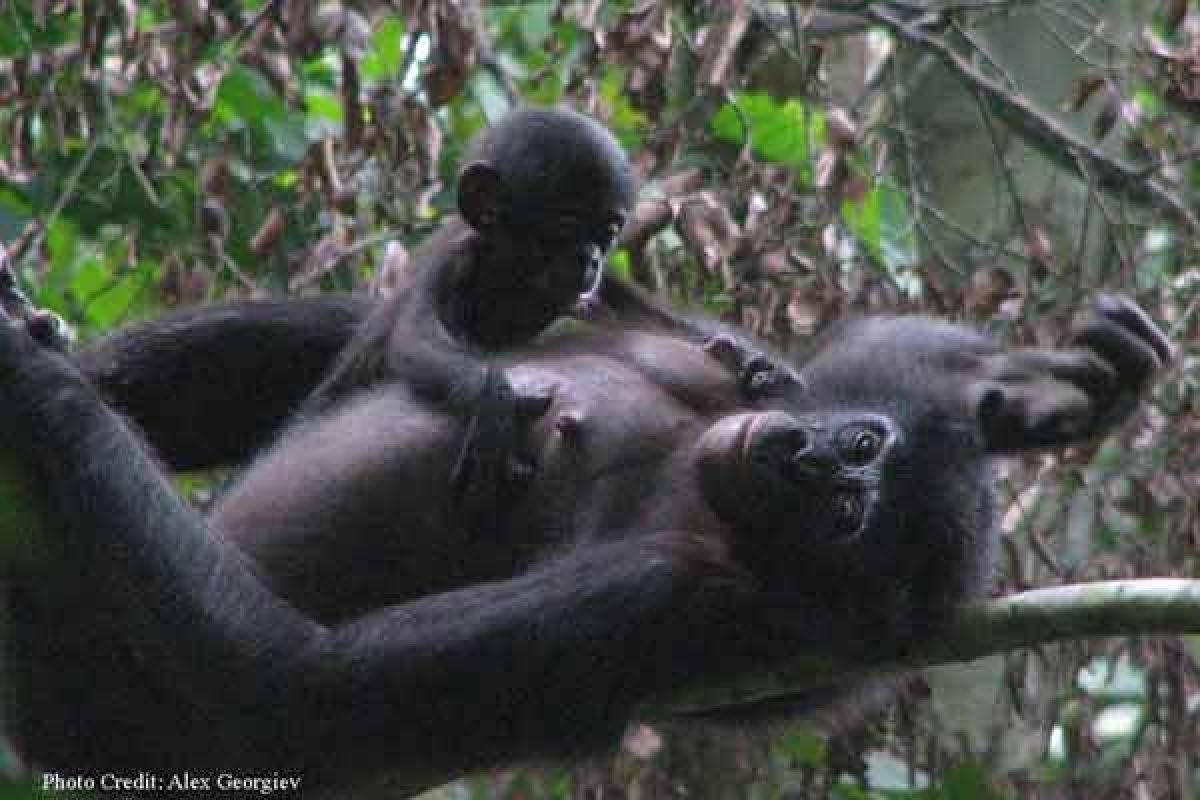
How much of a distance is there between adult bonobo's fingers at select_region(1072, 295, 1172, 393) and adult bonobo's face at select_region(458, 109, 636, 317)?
3.93 ft

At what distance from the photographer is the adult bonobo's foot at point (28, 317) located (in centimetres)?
291

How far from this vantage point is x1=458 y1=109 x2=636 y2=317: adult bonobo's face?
12.6ft

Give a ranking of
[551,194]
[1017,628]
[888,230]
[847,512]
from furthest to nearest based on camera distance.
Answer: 1. [888,230]
2. [551,194]
3. [847,512]
4. [1017,628]

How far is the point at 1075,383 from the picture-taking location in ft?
9.61

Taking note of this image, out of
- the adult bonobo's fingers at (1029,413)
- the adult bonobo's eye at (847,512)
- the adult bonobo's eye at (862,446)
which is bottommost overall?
the adult bonobo's eye at (847,512)

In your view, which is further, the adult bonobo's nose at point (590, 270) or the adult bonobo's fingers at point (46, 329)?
the adult bonobo's nose at point (590, 270)

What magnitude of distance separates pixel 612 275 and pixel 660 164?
91cm

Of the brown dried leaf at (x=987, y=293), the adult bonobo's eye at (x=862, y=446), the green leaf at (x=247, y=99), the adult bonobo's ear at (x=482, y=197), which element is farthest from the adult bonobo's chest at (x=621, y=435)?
the green leaf at (x=247, y=99)

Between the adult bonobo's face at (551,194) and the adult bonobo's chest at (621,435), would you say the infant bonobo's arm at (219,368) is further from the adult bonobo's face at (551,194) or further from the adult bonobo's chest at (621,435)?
the adult bonobo's chest at (621,435)

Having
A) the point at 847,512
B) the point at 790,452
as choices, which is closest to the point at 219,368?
the point at 790,452

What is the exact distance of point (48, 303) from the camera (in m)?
5.43

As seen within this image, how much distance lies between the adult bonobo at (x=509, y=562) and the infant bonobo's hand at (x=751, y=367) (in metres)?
0.05

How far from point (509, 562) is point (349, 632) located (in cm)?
32

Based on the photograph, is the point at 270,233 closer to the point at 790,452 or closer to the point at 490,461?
the point at 490,461
